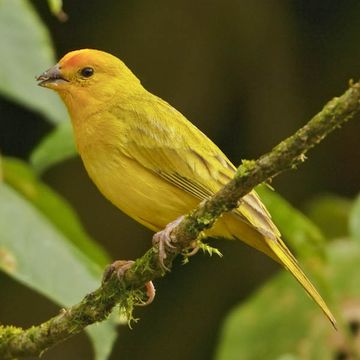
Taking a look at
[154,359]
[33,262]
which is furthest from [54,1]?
[154,359]

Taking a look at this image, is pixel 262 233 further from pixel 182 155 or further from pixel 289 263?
pixel 182 155

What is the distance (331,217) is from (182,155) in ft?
8.23

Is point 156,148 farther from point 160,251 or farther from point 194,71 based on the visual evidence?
point 194,71

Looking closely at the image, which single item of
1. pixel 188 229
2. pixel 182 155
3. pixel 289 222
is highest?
pixel 188 229

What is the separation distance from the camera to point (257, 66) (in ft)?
23.2

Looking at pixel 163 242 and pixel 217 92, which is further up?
pixel 163 242

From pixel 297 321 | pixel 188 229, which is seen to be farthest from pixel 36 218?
pixel 297 321

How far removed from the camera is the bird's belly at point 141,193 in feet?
11.3

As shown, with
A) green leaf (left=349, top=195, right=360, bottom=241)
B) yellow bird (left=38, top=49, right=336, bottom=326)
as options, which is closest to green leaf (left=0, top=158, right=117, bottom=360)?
yellow bird (left=38, top=49, right=336, bottom=326)

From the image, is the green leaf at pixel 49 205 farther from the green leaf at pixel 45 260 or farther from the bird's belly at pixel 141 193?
the bird's belly at pixel 141 193

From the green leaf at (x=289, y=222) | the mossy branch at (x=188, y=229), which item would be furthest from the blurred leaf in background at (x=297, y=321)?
the mossy branch at (x=188, y=229)

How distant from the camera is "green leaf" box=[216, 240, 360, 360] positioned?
15.3 ft

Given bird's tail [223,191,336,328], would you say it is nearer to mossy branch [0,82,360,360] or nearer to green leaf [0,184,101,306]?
mossy branch [0,82,360,360]

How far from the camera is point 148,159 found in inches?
141
